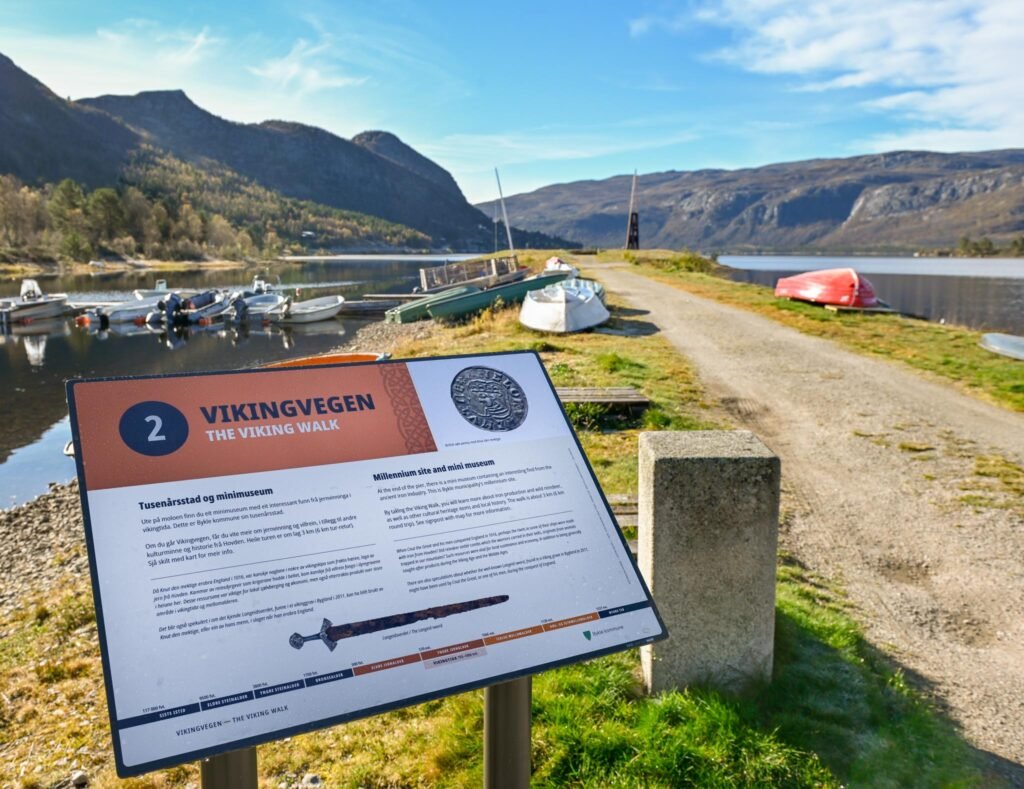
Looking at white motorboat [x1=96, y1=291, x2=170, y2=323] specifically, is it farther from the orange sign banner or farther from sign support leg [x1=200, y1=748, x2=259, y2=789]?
sign support leg [x1=200, y1=748, x2=259, y2=789]

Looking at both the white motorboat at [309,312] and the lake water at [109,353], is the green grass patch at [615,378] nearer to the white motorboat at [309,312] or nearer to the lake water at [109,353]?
the lake water at [109,353]

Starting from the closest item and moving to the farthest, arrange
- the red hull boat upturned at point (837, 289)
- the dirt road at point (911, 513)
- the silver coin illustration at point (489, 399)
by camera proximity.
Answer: the silver coin illustration at point (489, 399)
the dirt road at point (911, 513)
the red hull boat upturned at point (837, 289)

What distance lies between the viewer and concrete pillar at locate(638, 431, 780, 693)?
3.33 metres

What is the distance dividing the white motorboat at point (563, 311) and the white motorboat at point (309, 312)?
20607 mm

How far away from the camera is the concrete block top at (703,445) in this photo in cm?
336

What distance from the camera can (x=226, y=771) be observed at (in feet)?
6.48

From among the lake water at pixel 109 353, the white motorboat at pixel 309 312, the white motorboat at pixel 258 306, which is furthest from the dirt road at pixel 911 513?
the white motorboat at pixel 258 306

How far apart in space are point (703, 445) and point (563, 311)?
14.2 metres

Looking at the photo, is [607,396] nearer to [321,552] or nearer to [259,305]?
[321,552]

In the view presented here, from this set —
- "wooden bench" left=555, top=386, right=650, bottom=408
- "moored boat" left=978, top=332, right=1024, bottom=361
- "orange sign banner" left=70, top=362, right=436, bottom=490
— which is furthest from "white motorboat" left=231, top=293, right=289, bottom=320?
"orange sign banner" left=70, top=362, right=436, bottom=490

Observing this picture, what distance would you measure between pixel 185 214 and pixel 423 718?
111397 mm

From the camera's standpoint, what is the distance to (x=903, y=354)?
13.6 metres

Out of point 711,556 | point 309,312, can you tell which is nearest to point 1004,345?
point 711,556

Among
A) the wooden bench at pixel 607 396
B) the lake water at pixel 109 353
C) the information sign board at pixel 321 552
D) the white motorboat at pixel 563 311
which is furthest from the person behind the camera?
the white motorboat at pixel 563 311
